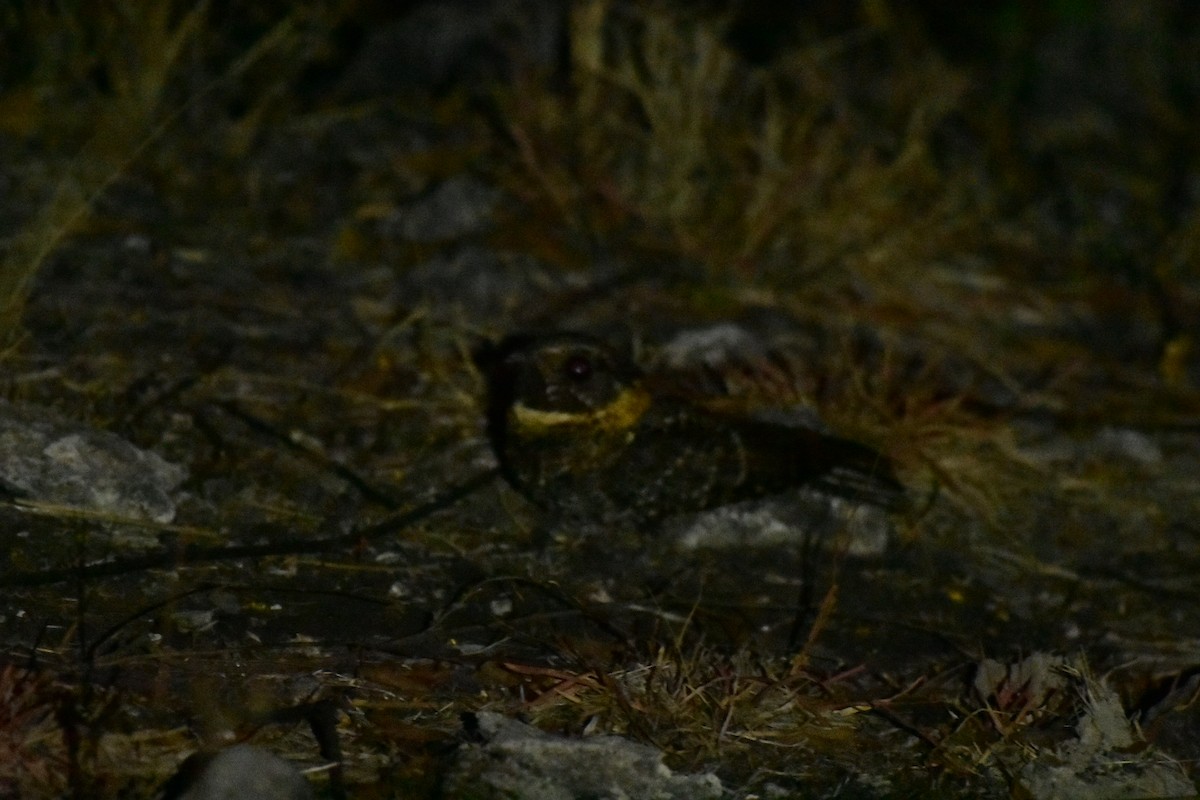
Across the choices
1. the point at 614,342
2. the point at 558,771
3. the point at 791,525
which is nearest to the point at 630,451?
the point at 791,525

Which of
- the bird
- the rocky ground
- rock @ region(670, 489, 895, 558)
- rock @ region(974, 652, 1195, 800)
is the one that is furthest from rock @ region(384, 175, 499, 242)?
rock @ region(974, 652, 1195, 800)

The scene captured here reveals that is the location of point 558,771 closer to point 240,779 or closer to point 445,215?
point 240,779

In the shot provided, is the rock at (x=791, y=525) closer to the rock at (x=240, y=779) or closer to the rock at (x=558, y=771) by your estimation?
the rock at (x=558, y=771)

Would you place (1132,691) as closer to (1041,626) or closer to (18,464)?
(1041,626)

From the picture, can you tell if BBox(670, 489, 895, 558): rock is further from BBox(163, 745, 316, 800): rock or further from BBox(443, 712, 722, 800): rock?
BBox(163, 745, 316, 800): rock

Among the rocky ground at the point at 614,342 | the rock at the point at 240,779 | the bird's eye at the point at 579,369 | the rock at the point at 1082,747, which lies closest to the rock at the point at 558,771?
the rocky ground at the point at 614,342

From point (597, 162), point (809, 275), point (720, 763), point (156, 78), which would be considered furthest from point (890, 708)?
point (156, 78)
